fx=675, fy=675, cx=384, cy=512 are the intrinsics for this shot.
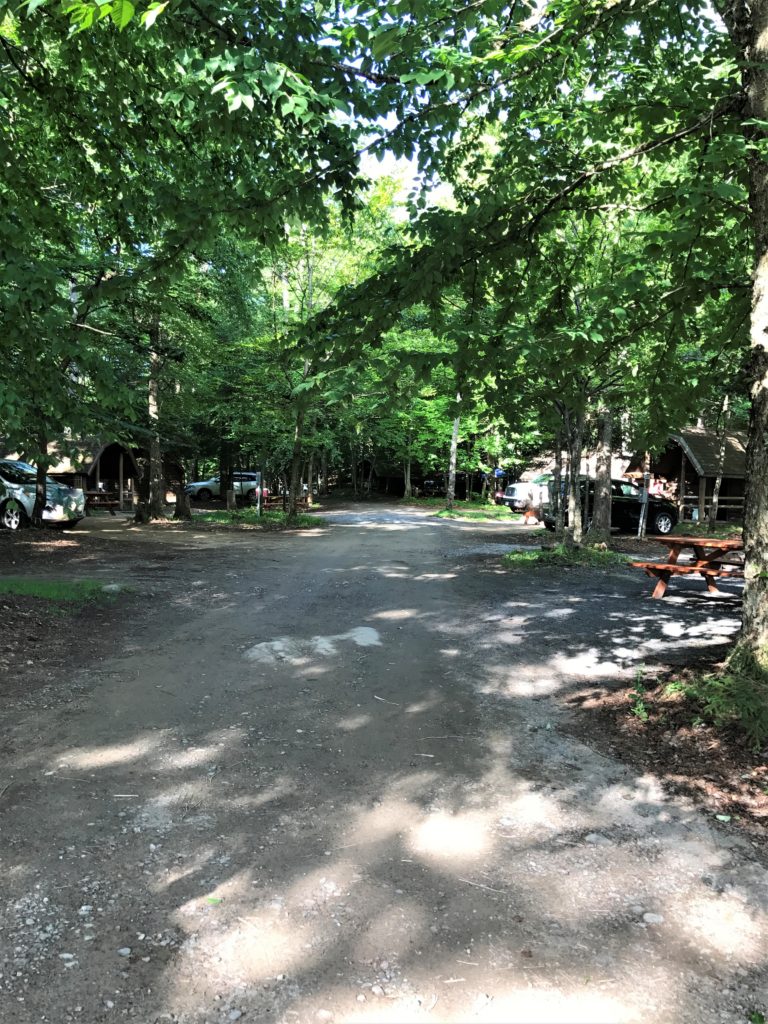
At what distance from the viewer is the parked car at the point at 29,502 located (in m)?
18.1

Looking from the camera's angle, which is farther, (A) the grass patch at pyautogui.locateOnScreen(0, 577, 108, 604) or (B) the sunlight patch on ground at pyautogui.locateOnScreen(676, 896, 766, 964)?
(A) the grass patch at pyautogui.locateOnScreen(0, 577, 108, 604)

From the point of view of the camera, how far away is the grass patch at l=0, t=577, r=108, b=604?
328 inches

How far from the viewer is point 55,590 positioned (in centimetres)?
862

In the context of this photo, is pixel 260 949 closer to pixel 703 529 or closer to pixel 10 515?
pixel 10 515

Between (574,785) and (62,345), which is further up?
(62,345)

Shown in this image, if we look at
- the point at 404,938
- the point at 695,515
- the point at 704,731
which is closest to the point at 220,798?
the point at 404,938

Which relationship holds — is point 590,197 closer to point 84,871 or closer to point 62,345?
point 62,345

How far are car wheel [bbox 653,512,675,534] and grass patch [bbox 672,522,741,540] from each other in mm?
229

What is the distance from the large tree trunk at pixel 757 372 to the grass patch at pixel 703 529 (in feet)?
53.2

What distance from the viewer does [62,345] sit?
499 centimetres

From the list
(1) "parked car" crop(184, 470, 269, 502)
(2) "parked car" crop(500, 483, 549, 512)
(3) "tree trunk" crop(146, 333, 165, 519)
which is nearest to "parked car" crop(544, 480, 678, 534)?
(2) "parked car" crop(500, 483, 549, 512)

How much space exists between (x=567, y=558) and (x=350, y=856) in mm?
11693

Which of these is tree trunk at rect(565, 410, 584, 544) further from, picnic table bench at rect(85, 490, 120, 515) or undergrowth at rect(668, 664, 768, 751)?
picnic table bench at rect(85, 490, 120, 515)

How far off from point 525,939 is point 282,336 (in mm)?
4550
